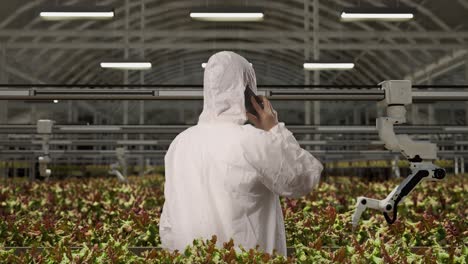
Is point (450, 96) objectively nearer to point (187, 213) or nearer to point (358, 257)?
point (358, 257)

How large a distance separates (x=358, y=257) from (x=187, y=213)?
2.41 ft

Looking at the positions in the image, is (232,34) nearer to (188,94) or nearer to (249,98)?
(188,94)

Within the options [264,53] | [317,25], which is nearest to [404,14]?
[317,25]

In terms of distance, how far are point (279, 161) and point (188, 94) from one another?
0.70 meters

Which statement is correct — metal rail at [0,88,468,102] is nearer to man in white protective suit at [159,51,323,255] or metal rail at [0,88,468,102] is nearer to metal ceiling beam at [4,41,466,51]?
man in white protective suit at [159,51,323,255]

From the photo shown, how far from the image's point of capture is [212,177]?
2.43 m

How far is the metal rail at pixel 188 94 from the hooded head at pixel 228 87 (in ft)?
0.94

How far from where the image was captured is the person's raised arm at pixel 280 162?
7.46 feet

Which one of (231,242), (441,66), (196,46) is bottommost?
(231,242)

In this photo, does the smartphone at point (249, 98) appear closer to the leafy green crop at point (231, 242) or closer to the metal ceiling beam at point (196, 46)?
the leafy green crop at point (231, 242)

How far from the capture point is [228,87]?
96.4 inches

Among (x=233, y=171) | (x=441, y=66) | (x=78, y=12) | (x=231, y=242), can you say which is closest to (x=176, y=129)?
(x=233, y=171)

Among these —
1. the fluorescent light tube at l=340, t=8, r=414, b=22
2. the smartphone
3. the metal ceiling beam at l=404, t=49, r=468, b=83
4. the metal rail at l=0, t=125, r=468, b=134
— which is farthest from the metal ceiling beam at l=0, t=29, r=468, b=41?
the smartphone

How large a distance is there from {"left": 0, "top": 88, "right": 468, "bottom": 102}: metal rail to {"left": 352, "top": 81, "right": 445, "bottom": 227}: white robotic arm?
0.20ft
